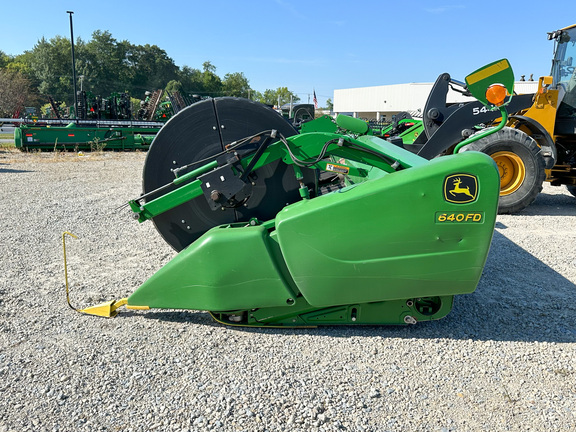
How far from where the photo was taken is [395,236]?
8.44 feet

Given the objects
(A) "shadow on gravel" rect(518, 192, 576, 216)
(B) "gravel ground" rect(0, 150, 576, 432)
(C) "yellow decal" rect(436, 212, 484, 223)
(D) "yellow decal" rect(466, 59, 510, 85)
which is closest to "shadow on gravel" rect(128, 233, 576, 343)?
(B) "gravel ground" rect(0, 150, 576, 432)

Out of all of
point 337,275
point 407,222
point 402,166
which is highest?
point 402,166

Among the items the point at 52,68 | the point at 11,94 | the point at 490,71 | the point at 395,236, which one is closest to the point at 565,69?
the point at 490,71

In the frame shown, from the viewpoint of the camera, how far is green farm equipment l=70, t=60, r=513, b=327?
2.53m

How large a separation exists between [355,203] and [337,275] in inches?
18.6

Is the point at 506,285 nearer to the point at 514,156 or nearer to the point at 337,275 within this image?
the point at 337,275

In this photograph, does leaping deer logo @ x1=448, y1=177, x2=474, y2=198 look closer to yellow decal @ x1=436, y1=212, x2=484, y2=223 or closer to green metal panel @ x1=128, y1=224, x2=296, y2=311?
yellow decal @ x1=436, y1=212, x2=484, y2=223

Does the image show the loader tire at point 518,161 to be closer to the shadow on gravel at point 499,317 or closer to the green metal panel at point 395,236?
the shadow on gravel at point 499,317

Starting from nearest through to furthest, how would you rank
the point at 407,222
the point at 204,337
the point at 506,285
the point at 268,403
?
the point at 268,403 < the point at 407,222 < the point at 204,337 < the point at 506,285

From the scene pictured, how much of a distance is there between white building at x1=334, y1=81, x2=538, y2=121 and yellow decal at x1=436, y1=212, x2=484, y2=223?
150 ft

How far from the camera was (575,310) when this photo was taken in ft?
11.0

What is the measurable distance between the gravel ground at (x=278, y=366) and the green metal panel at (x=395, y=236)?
41cm

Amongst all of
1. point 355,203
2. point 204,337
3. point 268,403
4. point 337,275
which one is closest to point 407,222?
point 355,203

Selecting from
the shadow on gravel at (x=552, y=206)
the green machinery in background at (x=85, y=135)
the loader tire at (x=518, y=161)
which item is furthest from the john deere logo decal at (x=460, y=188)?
the green machinery in background at (x=85, y=135)
